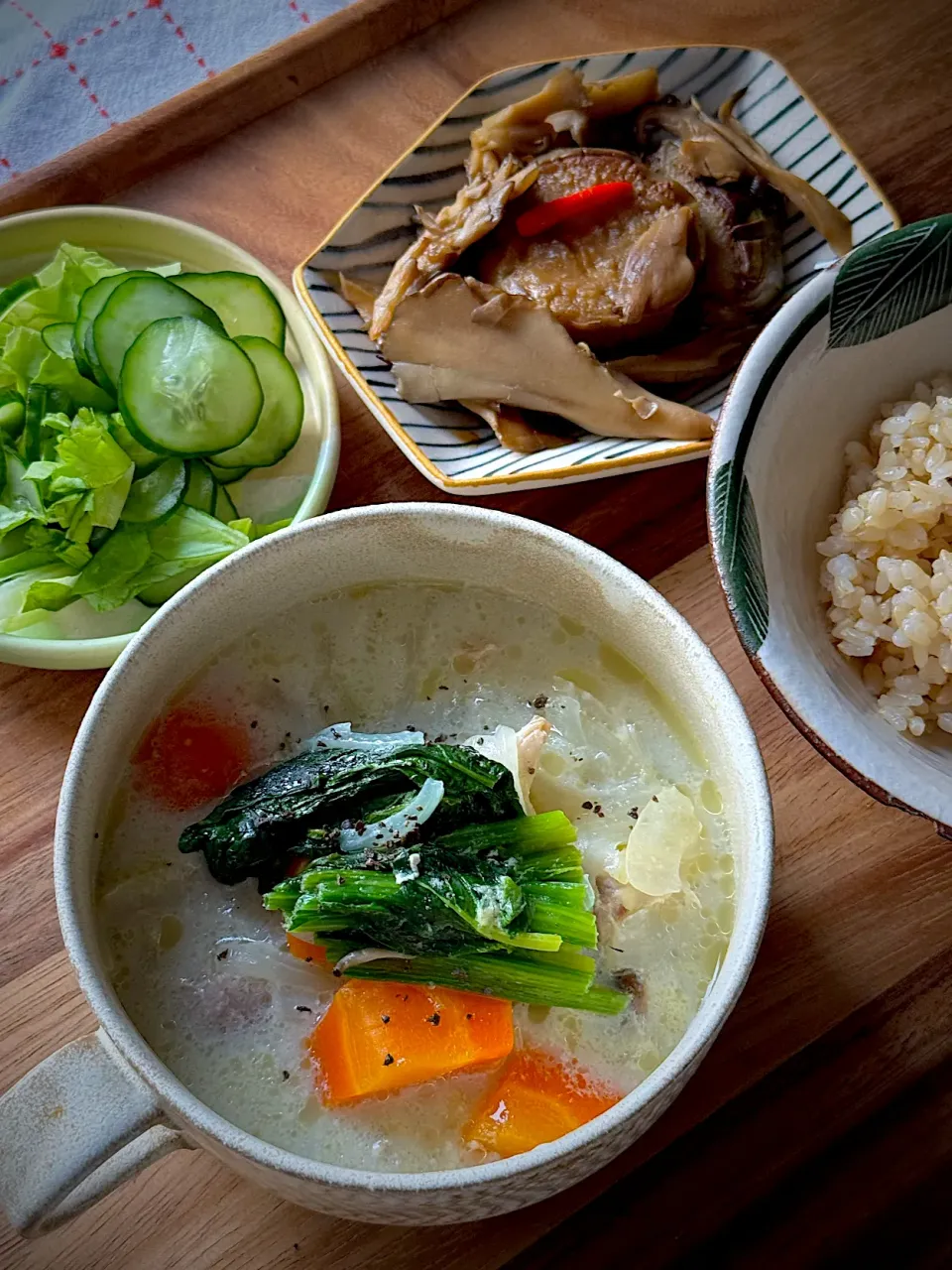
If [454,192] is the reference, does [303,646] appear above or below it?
below

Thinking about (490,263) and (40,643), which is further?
(490,263)

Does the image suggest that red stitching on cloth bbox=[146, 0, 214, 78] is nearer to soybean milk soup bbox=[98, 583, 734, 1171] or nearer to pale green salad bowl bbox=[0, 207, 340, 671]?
pale green salad bowl bbox=[0, 207, 340, 671]

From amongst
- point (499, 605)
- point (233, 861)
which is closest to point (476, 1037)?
point (233, 861)

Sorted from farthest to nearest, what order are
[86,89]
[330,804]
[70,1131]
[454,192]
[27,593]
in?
[86,89] → [454,192] → [27,593] → [330,804] → [70,1131]

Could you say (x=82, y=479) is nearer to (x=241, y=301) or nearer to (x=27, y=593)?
(x=27, y=593)

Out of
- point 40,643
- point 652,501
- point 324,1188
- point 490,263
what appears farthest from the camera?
point 490,263

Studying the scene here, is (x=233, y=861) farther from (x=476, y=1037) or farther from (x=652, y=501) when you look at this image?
(x=652, y=501)

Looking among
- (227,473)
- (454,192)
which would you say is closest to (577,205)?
(454,192)
